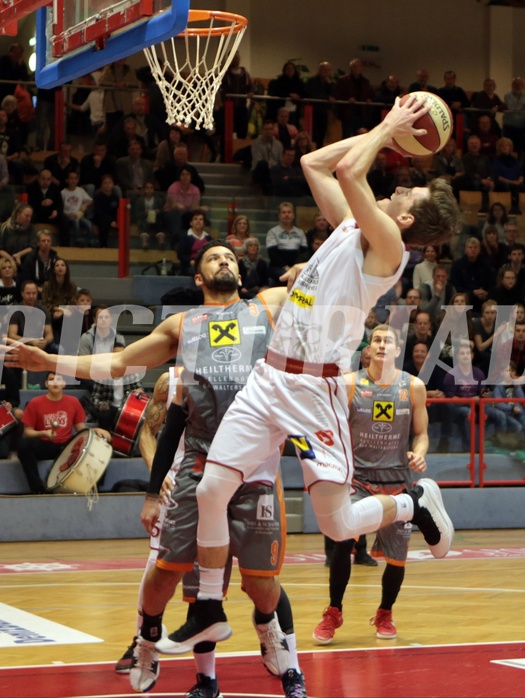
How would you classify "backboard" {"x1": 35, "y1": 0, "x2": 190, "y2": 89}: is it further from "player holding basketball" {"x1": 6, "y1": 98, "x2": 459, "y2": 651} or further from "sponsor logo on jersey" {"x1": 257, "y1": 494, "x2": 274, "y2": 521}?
"sponsor logo on jersey" {"x1": 257, "y1": 494, "x2": 274, "y2": 521}

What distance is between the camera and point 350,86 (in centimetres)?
1912

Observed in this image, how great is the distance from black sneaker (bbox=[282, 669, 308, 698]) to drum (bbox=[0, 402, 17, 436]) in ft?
23.3

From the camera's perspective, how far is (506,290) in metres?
15.0

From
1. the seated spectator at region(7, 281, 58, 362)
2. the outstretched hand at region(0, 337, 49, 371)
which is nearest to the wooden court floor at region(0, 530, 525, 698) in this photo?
the outstretched hand at region(0, 337, 49, 371)

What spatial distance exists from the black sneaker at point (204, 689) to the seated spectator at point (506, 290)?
10.4 m

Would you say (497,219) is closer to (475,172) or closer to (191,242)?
(475,172)

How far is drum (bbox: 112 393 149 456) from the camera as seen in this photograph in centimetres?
1152

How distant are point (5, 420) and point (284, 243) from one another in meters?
4.84

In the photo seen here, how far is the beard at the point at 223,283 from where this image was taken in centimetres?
564

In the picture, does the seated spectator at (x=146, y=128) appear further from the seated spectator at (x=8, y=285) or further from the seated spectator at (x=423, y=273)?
the seated spectator at (x=423, y=273)

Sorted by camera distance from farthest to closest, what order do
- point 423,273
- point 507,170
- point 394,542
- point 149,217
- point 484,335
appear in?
point 507,170
point 423,273
point 149,217
point 484,335
point 394,542

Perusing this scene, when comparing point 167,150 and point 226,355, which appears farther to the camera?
point 167,150

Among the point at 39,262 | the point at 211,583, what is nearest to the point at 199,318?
the point at 211,583

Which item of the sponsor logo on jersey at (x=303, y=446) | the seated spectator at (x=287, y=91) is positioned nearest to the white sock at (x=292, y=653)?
the sponsor logo on jersey at (x=303, y=446)
